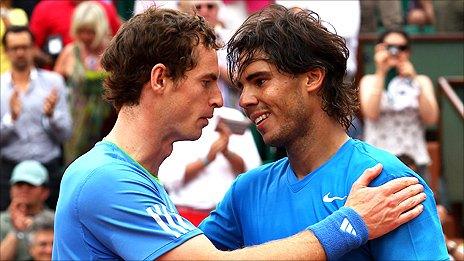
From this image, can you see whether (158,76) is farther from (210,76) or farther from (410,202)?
(410,202)

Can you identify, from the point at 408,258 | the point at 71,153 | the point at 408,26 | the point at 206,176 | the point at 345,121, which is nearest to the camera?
the point at 408,258

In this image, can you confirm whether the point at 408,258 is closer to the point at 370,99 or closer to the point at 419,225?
the point at 419,225

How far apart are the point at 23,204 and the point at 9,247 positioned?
45cm

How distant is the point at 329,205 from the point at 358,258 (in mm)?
221

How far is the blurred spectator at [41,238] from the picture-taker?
777cm

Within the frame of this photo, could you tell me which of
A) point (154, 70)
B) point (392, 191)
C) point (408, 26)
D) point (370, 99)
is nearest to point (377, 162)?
point (392, 191)

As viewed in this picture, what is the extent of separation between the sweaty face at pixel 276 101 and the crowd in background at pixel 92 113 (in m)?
2.97

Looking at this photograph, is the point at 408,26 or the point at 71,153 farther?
the point at 408,26

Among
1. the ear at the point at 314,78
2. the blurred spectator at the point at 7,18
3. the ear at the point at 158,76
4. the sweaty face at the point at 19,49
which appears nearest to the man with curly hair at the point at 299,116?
the ear at the point at 314,78

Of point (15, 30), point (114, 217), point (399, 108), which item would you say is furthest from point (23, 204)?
point (114, 217)

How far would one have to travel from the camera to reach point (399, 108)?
862 centimetres

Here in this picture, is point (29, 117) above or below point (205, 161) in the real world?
below

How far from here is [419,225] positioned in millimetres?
3848

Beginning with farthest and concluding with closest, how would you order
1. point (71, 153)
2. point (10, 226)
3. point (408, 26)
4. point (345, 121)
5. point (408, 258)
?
point (408, 26) < point (71, 153) < point (10, 226) < point (345, 121) < point (408, 258)
